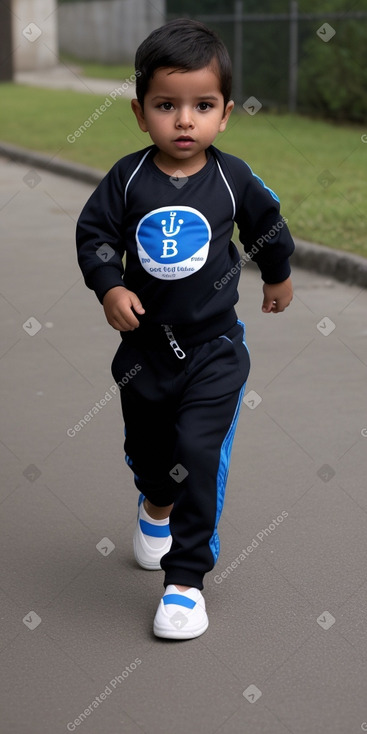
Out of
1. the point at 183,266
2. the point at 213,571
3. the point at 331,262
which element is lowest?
the point at 331,262

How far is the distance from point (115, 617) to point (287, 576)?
544 millimetres

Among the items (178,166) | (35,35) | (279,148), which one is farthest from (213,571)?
(35,35)

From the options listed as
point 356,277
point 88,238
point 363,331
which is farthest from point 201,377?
point 356,277

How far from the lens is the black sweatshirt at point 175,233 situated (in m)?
3.34

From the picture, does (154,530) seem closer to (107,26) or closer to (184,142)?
(184,142)

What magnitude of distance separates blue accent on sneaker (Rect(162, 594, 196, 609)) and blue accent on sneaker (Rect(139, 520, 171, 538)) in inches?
15.8

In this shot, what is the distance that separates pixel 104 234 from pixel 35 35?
32424 millimetres

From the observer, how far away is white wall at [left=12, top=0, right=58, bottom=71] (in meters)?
33.7

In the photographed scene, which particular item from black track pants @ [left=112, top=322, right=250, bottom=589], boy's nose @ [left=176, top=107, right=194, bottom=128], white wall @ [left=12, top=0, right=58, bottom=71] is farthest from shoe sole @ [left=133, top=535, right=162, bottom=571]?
white wall @ [left=12, top=0, right=58, bottom=71]

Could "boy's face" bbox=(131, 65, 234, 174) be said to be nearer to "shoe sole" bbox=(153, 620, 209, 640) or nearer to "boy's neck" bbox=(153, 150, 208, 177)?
"boy's neck" bbox=(153, 150, 208, 177)

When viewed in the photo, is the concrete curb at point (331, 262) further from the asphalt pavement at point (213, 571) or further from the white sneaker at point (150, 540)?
the white sneaker at point (150, 540)

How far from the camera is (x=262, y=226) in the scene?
347 cm

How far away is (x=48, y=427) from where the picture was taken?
17.1 ft

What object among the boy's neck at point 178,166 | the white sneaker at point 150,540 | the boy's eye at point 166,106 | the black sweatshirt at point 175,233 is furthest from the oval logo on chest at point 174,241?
the white sneaker at point 150,540
